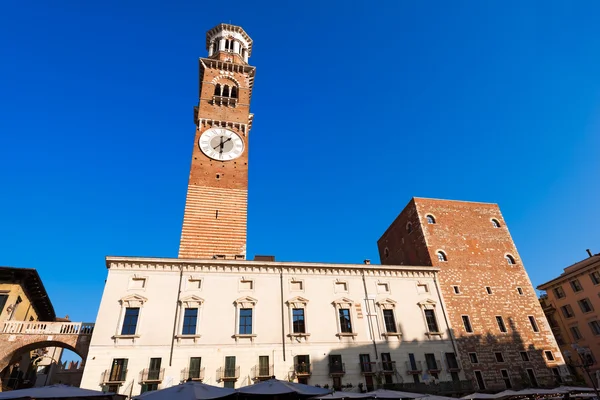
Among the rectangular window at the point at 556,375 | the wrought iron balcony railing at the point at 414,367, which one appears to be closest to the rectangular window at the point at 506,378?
the rectangular window at the point at 556,375

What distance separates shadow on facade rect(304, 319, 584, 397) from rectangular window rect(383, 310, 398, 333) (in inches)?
39.9

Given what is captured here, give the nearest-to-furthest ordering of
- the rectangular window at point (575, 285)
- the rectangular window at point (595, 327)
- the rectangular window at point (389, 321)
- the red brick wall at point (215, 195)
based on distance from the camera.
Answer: the rectangular window at point (389, 321) < the red brick wall at point (215, 195) < the rectangular window at point (595, 327) < the rectangular window at point (575, 285)

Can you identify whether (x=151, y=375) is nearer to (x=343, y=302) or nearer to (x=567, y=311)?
(x=343, y=302)

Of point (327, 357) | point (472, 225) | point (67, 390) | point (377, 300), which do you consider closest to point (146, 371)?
point (67, 390)

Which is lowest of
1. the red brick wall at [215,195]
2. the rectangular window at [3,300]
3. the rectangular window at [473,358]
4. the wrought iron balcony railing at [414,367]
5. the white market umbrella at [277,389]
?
the white market umbrella at [277,389]

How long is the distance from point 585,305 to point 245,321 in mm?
39816

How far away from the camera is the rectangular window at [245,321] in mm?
24172

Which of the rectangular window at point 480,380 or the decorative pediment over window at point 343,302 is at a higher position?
the decorative pediment over window at point 343,302

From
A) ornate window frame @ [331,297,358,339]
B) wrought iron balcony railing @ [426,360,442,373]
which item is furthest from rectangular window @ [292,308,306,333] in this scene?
wrought iron balcony railing @ [426,360,442,373]

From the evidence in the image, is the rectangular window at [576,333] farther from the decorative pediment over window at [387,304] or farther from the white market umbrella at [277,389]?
the white market umbrella at [277,389]

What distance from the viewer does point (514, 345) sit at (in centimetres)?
2836

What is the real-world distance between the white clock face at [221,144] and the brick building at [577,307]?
4117cm

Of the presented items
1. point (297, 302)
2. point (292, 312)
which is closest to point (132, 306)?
point (292, 312)

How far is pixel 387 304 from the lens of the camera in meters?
27.4
